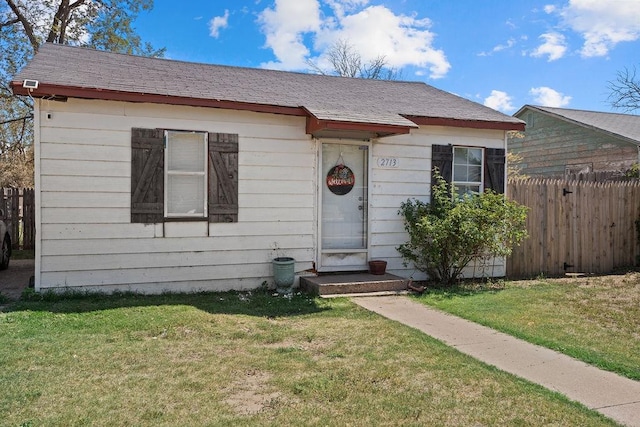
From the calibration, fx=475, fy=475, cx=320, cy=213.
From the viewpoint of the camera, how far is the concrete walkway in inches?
140

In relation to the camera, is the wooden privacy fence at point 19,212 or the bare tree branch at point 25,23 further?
the bare tree branch at point 25,23

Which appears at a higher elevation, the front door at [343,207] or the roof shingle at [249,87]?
the roof shingle at [249,87]

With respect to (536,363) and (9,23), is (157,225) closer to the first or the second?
(536,363)

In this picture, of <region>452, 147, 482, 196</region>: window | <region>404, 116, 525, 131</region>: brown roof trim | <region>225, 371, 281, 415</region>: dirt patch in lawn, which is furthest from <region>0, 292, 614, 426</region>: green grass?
<region>452, 147, 482, 196</region>: window

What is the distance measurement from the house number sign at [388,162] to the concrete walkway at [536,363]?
2.81 m

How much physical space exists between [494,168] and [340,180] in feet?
10.2

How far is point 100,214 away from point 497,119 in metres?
6.98

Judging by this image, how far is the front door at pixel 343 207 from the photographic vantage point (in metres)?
8.12

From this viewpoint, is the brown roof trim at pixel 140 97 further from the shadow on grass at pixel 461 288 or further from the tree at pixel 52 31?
the tree at pixel 52 31

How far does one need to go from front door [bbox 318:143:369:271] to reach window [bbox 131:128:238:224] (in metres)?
1.61

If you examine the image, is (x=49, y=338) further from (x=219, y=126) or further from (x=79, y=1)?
(x=79, y=1)

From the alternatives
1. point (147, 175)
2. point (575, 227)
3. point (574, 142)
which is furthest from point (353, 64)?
point (147, 175)

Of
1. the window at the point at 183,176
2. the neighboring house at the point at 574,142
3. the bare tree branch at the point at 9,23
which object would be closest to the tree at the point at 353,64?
the neighboring house at the point at 574,142

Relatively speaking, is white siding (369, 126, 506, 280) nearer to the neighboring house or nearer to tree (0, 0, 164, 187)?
the neighboring house
